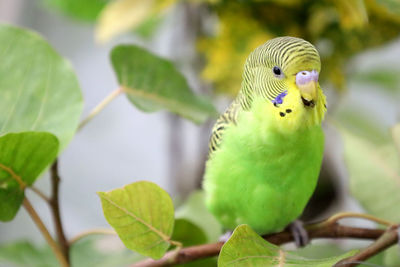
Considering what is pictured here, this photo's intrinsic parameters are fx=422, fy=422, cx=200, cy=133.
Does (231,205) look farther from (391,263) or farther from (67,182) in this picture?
(67,182)

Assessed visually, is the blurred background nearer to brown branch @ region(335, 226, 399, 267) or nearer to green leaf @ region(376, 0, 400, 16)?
green leaf @ region(376, 0, 400, 16)

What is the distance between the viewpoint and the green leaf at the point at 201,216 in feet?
1.84

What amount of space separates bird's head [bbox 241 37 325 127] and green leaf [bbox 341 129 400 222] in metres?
0.23

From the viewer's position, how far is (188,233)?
1.67 feet

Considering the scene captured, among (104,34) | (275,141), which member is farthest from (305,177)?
(104,34)

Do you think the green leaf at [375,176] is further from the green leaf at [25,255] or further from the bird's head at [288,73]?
the green leaf at [25,255]

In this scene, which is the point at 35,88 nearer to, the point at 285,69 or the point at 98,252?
the point at 285,69

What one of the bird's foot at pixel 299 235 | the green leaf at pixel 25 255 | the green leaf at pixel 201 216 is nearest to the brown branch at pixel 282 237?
the bird's foot at pixel 299 235

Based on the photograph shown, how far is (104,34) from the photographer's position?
31.2 inches

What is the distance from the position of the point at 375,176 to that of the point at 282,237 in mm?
157

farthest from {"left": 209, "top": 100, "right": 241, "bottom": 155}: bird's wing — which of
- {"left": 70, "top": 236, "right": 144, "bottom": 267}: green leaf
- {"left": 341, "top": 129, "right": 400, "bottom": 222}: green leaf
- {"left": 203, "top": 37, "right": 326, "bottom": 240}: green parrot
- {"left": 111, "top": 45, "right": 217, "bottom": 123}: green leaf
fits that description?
{"left": 70, "top": 236, "right": 144, "bottom": 267}: green leaf

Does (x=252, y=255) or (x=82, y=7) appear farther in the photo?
(x=82, y=7)

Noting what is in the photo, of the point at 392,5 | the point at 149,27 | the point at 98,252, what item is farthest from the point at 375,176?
the point at 149,27

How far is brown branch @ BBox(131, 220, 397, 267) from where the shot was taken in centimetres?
41
